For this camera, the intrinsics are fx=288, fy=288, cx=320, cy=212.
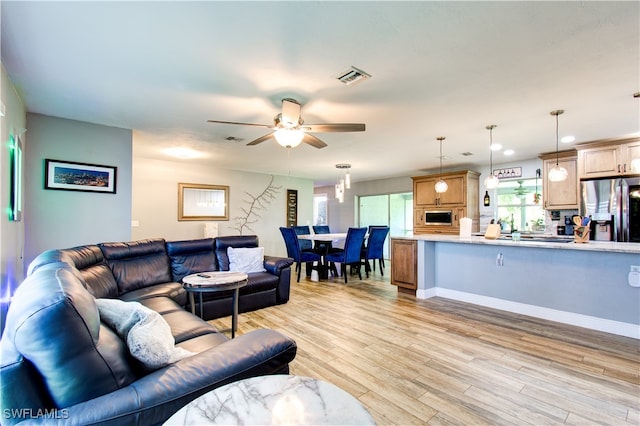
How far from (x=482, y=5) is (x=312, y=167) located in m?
5.09

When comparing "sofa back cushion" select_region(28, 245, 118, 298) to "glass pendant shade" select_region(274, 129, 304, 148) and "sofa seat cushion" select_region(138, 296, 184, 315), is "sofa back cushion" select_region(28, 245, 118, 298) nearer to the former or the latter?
"sofa seat cushion" select_region(138, 296, 184, 315)

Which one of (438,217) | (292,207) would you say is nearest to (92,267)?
(292,207)

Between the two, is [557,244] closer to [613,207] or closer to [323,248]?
[613,207]

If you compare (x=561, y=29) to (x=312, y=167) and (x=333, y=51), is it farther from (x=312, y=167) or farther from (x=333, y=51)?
(x=312, y=167)

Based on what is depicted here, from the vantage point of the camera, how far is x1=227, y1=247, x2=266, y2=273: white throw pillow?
4.07 metres

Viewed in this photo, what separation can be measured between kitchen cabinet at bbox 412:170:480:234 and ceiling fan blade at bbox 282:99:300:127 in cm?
458

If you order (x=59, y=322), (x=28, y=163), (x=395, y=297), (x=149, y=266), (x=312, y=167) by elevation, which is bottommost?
(x=395, y=297)

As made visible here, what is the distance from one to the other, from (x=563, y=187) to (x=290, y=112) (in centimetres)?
497

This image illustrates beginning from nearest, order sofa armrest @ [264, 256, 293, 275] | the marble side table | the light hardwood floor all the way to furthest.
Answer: the marble side table, the light hardwood floor, sofa armrest @ [264, 256, 293, 275]

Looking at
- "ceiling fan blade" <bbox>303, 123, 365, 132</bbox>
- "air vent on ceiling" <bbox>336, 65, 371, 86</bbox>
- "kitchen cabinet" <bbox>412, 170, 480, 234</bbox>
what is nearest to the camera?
"air vent on ceiling" <bbox>336, 65, 371, 86</bbox>

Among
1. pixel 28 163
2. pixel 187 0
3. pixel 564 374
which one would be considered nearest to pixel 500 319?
pixel 564 374

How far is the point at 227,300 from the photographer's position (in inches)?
141

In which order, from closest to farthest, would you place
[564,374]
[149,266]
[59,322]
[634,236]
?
[59,322] < [564,374] < [149,266] < [634,236]

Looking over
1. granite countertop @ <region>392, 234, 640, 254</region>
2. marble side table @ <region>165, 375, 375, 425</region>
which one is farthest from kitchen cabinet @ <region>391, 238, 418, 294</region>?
marble side table @ <region>165, 375, 375, 425</region>
